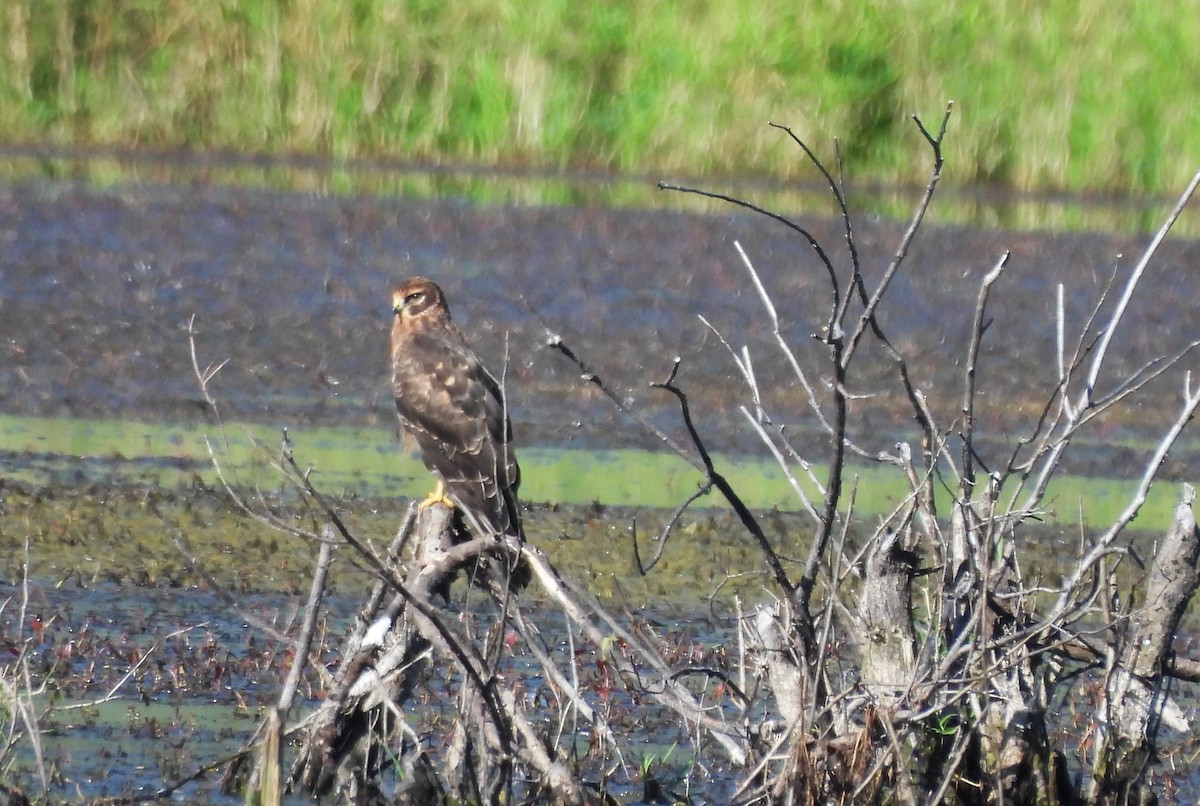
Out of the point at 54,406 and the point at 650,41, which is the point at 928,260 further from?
the point at 54,406

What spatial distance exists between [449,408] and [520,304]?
203 inches

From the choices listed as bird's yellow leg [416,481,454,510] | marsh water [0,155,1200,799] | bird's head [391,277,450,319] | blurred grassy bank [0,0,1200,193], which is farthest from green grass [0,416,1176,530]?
blurred grassy bank [0,0,1200,193]

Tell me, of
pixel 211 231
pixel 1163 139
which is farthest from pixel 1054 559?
pixel 1163 139

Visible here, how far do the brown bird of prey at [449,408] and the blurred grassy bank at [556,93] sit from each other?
9.41 metres

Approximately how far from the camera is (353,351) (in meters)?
11.6

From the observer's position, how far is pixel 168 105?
17812 mm

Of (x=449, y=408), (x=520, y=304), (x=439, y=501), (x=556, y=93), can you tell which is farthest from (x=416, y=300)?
(x=556, y=93)

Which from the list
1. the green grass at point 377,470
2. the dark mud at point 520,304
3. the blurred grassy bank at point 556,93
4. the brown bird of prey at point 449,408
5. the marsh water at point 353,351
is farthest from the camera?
the blurred grassy bank at point 556,93

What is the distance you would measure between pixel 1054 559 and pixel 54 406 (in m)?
4.83

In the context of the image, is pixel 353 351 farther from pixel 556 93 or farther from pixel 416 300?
pixel 556 93

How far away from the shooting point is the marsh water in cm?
724

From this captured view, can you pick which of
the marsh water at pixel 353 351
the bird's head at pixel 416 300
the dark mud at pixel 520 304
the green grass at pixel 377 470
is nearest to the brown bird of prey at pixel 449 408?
the bird's head at pixel 416 300

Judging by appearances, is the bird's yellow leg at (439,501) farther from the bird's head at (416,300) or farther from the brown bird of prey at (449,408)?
the bird's head at (416,300)

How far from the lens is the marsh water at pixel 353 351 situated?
7.24 meters
